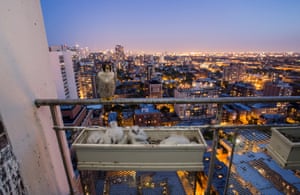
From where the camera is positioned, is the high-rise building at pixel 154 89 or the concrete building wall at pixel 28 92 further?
the high-rise building at pixel 154 89

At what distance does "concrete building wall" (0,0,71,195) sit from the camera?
76 cm

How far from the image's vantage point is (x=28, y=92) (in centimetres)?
92

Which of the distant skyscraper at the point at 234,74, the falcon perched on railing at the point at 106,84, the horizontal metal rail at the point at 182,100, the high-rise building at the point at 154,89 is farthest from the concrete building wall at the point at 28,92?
the distant skyscraper at the point at 234,74

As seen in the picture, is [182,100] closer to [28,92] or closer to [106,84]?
[106,84]

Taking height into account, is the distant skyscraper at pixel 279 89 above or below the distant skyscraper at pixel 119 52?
below

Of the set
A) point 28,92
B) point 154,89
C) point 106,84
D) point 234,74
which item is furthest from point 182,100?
point 234,74

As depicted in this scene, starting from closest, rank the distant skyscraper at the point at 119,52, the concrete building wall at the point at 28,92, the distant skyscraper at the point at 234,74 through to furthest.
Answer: the concrete building wall at the point at 28,92 < the distant skyscraper at the point at 234,74 < the distant skyscraper at the point at 119,52

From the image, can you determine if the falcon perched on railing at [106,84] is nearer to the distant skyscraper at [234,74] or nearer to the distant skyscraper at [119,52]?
the distant skyscraper at [234,74]

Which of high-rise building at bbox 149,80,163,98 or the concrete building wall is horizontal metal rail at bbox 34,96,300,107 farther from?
high-rise building at bbox 149,80,163,98

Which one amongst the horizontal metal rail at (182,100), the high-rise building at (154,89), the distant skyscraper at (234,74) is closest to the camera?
the horizontal metal rail at (182,100)

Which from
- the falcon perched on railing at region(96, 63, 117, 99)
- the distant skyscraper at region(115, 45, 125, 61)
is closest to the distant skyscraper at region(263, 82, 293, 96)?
the falcon perched on railing at region(96, 63, 117, 99)

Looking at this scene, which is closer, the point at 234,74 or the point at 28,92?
the point at 28,92

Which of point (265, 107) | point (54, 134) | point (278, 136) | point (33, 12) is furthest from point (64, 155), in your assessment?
point (265, 107)

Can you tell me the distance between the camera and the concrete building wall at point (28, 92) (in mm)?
759
